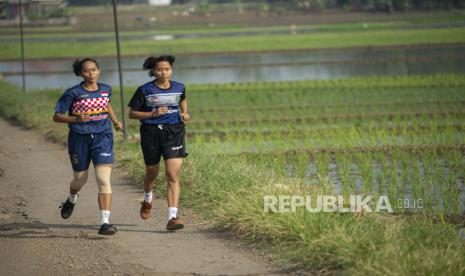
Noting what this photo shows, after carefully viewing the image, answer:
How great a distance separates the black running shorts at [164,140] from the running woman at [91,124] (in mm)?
276

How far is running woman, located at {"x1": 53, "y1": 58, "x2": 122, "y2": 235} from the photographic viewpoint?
8.34 m

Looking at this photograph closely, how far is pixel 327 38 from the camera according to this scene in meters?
58.2

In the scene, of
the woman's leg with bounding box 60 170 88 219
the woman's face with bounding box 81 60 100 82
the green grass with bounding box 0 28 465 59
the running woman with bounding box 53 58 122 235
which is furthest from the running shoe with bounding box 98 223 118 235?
the green grass with bounding box 0 28 465 59

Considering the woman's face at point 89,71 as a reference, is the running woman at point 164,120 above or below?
below

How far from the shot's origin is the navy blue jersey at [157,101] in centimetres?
840

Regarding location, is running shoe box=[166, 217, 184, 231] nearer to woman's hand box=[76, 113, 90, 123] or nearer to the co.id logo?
the co.id logo

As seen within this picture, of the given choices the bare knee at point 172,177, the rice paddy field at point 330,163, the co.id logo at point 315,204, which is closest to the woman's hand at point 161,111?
the bare knee at point 172,177

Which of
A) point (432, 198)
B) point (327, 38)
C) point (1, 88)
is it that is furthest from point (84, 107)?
point (327, 38)

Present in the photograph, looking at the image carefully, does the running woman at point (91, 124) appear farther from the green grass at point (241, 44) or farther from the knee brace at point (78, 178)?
the green grass at point (241, 44)

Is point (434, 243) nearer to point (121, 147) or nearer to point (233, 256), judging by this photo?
point (233, 256)

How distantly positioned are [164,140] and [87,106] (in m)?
0.74

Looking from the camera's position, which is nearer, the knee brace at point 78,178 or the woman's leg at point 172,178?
A: the woman's leg at point 172,178

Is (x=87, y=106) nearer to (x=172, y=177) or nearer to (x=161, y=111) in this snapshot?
(x=161, y=111)

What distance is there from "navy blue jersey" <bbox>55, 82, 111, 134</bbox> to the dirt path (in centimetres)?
94
